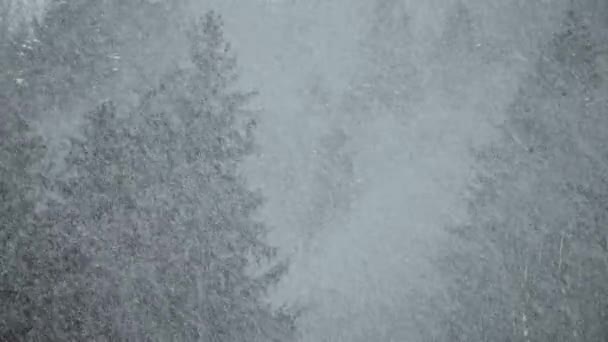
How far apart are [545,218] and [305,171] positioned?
9339 millimetres

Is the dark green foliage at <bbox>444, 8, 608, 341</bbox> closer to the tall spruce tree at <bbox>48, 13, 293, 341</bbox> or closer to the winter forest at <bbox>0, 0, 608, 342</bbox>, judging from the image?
the winter forest at <bbox>0, 0, 608, 342</bbox>

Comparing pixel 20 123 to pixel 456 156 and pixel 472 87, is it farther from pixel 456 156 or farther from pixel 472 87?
pixel 472 87

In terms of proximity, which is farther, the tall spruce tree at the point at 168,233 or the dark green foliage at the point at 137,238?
the tall spruce tree at the point at 168,233

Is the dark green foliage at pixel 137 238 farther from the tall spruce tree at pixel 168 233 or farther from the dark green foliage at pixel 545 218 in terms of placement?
the dark green foliage at pixel 545 218

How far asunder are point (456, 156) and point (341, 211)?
5.89 meters

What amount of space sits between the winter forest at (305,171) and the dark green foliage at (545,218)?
6 cm

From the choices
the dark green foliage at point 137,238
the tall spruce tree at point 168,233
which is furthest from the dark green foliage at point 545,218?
the tall spruce tree at point 168,233

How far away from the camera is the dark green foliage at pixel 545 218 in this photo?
50.7ft

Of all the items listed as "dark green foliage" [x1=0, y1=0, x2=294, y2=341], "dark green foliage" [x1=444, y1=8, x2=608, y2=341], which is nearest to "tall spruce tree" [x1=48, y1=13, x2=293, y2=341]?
"dark green foliage" [x1=0, y1=0, x2=294, y2=341]

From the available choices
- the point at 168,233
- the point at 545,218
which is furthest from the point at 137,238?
the point at 545,218

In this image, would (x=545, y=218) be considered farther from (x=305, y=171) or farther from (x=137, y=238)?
(x=137, y=238)

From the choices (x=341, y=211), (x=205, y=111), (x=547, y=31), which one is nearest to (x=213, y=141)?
(x=205, y=111)

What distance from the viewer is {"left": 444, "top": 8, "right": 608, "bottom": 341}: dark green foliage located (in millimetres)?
15461

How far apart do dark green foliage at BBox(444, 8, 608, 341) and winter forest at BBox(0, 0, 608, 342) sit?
60mm
